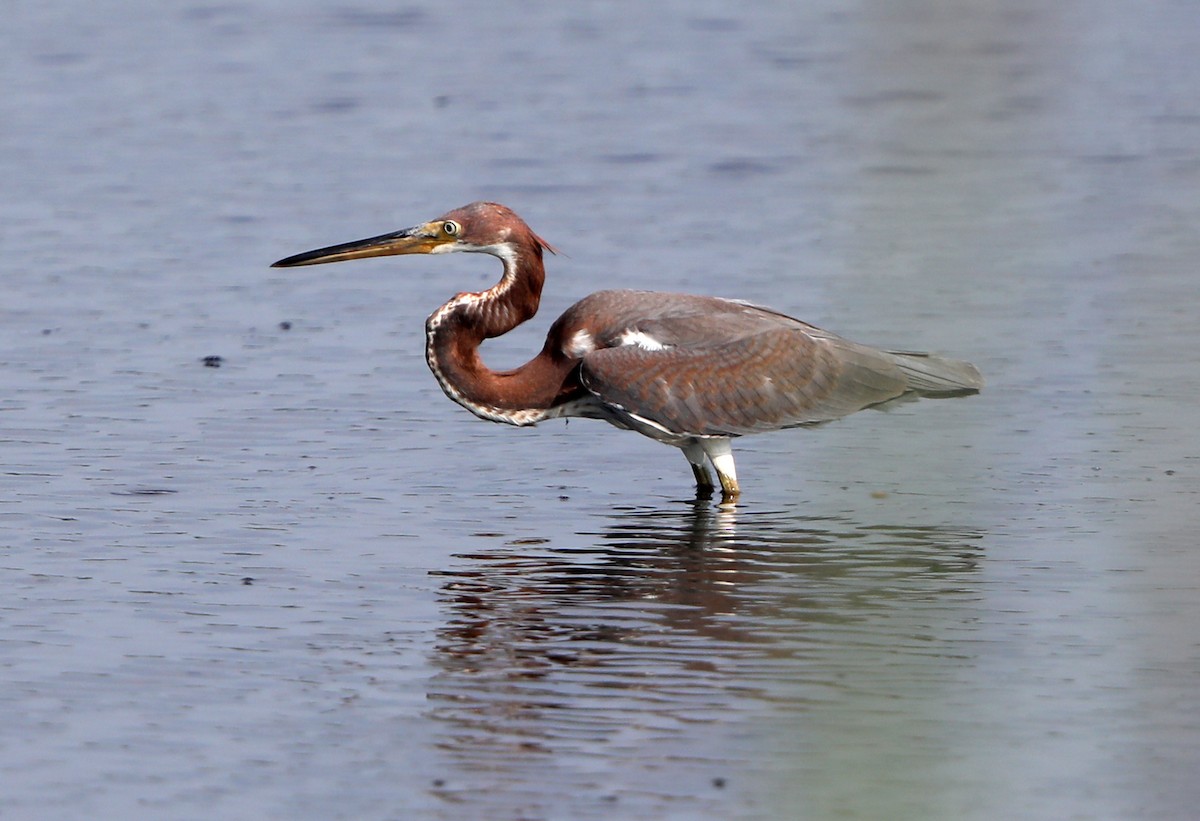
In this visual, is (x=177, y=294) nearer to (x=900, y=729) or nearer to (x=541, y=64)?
(x=541, y=64)

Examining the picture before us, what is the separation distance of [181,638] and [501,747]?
60.3 inches

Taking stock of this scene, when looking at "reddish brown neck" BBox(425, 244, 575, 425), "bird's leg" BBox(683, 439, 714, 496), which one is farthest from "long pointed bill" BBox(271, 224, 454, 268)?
"bird's leg" BBox(683, 439, 714, 496)

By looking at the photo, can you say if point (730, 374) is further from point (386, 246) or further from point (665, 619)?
point (665, 619)

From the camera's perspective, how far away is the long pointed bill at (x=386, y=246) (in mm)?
8344

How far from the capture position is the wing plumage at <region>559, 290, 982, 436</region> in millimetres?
7984

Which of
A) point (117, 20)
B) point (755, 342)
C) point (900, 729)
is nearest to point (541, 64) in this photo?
point (117, 20)

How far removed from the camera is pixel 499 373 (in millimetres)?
8234

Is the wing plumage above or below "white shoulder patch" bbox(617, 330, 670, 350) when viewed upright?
below

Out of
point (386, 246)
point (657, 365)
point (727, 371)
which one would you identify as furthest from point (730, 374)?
point (386, 246)

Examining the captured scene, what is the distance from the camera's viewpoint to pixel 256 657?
607 centimetres

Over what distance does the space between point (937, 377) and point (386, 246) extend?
238 cm

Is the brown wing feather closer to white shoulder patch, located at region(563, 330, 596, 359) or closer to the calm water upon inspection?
white shoulder patch, located at region(563, 330, 596, 359)

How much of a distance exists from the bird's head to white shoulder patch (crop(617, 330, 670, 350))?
0.48 meters

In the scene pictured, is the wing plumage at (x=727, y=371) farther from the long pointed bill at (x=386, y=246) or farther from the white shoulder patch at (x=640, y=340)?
the long pointed bill at (x=386, y=246)
